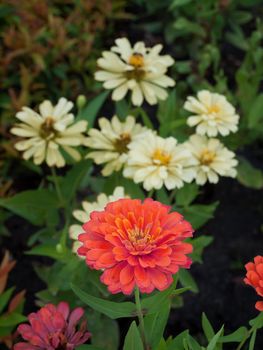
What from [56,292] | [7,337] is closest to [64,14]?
[56,292]

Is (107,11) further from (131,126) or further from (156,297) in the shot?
(156,297)

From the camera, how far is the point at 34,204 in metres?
1.28

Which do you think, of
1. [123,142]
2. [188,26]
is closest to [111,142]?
[123,142]

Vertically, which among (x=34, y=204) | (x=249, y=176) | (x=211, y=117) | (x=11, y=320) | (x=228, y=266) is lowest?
(x=228, y=266)

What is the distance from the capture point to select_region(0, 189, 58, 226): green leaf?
125 cm

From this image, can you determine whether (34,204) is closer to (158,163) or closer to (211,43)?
(158,163)

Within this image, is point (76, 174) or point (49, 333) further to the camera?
point (76, 174)

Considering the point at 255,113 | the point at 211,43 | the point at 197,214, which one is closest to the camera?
the point at 197,214

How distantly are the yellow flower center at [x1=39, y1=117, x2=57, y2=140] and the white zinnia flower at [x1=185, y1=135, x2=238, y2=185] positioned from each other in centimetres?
29

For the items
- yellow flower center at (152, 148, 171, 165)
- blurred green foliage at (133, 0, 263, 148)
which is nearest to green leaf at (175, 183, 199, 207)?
yellow flower center at (152, 148, 171, 165)

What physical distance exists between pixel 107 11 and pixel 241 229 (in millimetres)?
974

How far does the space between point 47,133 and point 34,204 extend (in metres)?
0.22

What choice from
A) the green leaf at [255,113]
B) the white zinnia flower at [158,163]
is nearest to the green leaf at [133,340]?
the white zinnia flower at [158,163]

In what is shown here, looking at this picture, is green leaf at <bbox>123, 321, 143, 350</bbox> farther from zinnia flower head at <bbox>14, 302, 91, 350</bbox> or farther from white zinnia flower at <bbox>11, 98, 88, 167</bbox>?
white zinnia flower at <bbox>11, 98, 88, 167</bbox>
